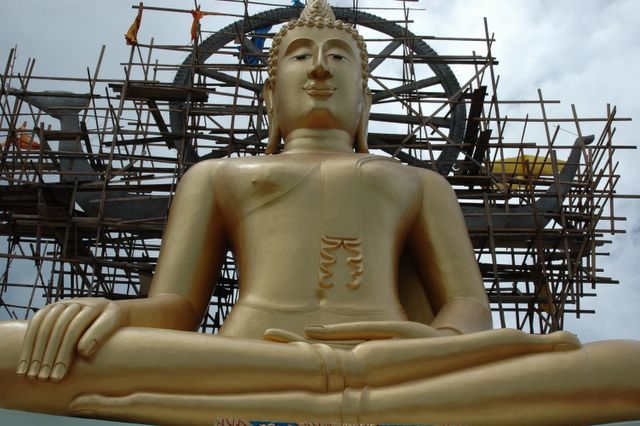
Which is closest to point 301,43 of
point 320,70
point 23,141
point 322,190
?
point 320,70

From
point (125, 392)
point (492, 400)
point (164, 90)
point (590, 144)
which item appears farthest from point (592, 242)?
point (125, 392)

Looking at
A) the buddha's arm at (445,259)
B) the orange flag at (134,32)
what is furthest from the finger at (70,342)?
the orange flag at (134,32)

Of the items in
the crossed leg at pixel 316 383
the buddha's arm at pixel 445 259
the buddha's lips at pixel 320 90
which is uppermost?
the buddha's lips at pixel 320 90

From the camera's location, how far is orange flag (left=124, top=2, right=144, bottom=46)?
27.2 feet

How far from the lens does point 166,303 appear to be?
3529 millimetres

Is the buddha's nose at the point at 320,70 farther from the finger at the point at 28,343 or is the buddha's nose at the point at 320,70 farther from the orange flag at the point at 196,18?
the orange flag at the point at 196,18

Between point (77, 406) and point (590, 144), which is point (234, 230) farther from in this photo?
point (590, 144)

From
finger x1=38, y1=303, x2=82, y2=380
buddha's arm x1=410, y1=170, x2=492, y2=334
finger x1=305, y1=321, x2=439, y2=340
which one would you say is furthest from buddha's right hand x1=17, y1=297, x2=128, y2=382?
buddha's arm x1=410, y1=170, x2=492, y2=334

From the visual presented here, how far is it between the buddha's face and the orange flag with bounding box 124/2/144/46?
14.2 ft

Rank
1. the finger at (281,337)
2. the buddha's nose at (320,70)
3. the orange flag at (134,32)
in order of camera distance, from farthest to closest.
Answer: the orange flag at (134,32) → the buddha's nose at (320,70) → the finger at (281,337)

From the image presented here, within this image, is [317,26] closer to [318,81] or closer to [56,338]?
[318,81]

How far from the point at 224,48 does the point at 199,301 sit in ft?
18.9

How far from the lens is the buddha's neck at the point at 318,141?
13.7 ft

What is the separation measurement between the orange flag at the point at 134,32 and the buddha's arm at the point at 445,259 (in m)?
4.94
